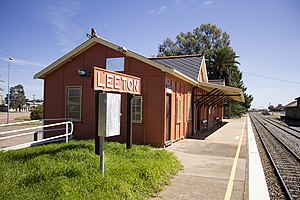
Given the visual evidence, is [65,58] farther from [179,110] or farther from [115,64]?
[179,110]

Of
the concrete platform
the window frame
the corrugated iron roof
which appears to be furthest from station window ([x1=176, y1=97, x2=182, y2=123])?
the corrugated iron roof

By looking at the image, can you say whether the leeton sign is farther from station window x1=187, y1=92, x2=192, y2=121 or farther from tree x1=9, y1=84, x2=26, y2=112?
tree x1=9, y1=84, x2=26, y2=112

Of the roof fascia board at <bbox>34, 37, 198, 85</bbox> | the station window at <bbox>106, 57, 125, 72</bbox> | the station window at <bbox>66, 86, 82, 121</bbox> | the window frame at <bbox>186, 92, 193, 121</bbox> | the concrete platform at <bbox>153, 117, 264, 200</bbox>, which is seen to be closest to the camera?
the concrete platform at <bbox>153, 117, 264, 200</bbox>

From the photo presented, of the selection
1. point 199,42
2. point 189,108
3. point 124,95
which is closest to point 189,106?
point 189,108

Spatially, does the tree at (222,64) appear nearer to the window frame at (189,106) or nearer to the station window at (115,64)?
the window frame at (189,106)

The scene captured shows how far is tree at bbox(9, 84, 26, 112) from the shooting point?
84062 mm

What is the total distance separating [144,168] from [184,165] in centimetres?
220

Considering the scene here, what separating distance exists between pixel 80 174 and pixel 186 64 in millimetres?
12696

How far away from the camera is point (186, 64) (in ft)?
54.4

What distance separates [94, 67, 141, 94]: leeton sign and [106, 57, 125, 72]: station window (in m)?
3.14

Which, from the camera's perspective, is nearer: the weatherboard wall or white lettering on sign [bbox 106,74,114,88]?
white lettering on sign [bbox 106,74,114,88]

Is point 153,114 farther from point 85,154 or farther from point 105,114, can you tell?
point 105,114

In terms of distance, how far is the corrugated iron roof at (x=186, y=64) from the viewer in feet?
50.7

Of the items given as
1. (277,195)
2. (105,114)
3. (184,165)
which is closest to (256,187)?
(277,195)
